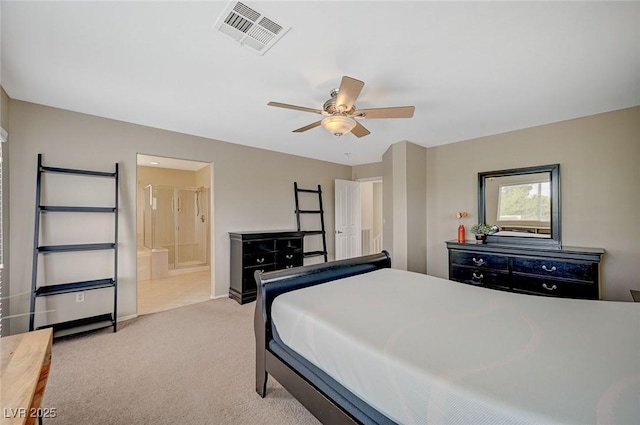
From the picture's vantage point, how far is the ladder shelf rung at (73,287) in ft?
8.89

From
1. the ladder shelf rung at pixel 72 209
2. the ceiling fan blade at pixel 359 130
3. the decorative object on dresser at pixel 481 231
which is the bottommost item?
the decorative object on dresser at pixel 481 231

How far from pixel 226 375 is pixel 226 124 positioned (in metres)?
2.81

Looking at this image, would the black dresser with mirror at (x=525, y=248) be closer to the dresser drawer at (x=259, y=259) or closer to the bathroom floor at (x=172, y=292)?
the dresser drawer at (x=259, y=259)

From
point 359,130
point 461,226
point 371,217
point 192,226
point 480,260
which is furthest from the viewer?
point 371,217

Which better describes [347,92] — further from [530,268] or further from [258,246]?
[530,268]

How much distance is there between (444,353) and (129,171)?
12.5ft

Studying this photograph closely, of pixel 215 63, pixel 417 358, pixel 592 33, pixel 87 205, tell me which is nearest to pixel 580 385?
pixel 417 358

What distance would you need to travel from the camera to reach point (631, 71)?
2217 millimetres

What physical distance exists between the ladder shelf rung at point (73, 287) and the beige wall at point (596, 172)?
4887 mm

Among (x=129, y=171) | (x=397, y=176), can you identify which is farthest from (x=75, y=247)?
(x=397, y=176)

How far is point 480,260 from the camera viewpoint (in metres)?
3.55

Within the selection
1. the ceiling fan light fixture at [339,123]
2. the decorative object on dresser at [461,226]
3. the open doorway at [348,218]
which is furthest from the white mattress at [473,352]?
the open doorway at [348,218]

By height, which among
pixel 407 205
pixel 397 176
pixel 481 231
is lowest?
pixel 481 231

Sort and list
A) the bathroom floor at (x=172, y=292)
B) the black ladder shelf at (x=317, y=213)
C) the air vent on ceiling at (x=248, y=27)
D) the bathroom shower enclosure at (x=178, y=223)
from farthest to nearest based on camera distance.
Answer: the bathroom shower enclosure at (x=178, y=223)
the black ladder shelf at (x=317, y=213)
the bathroom floor at (x=172, y=292)
the air vent on ceiling at (x=248, y=27)
